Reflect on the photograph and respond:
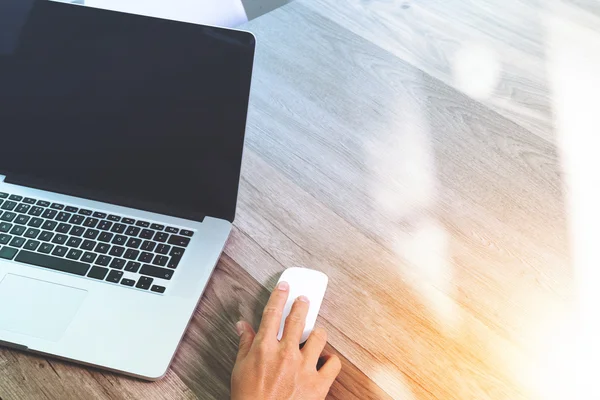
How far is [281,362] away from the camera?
0.69 meters

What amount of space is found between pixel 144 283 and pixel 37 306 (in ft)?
0.46

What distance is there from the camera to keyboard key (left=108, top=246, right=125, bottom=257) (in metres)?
0.78

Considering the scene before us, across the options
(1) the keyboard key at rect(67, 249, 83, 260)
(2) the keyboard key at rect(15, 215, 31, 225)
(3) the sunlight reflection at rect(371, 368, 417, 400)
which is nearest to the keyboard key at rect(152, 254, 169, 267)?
(1) the keyboard key at rect(67, 249, 83, 260)

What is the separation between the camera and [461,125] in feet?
3.24

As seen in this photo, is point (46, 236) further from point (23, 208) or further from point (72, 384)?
point (72, 384)

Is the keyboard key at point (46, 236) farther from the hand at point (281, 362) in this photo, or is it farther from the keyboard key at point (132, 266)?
the hand at point (281, 362)

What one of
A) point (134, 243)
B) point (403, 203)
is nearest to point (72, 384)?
point (134, 243)

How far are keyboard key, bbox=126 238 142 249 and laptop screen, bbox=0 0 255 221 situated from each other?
0.05 meters

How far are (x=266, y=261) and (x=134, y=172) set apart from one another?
0.23 meters

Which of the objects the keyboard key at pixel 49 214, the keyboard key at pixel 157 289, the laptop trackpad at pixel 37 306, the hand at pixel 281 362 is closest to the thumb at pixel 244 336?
the hand at pixel 281 362

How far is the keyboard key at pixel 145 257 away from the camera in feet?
2.53

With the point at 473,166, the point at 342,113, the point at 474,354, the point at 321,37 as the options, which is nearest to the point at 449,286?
the point at 474,354

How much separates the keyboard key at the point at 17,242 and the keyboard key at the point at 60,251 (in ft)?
0.17

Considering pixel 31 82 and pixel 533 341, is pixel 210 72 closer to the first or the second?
pixel 31 82
